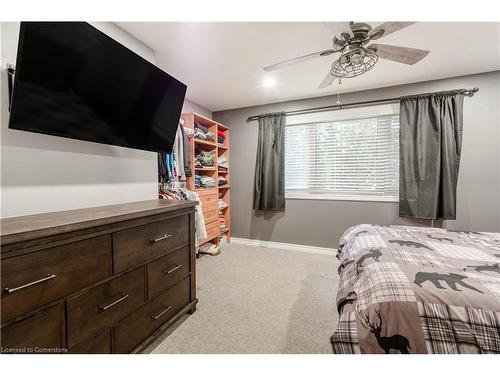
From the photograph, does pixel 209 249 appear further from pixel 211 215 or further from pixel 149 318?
pixel 149 318

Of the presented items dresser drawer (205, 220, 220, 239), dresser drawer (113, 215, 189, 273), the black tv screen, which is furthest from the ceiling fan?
dresser drawer (205, 220, 220, 239)

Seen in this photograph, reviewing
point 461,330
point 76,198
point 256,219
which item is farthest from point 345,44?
point 256,219

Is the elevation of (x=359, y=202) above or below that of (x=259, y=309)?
above

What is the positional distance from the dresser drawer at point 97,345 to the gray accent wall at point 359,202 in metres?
2.67

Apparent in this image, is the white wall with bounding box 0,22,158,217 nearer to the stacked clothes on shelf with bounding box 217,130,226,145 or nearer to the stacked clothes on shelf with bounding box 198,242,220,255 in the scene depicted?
the stacked clothes on shelf with bounding box 198,242,220,255

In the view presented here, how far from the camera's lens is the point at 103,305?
106cm

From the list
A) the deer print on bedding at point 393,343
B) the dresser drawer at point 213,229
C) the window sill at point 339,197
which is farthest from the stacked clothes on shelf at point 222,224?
the deer print on bedding at point 393,343

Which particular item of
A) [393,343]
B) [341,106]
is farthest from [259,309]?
[341,106]

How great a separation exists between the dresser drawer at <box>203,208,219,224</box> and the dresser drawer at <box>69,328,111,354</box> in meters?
1.98

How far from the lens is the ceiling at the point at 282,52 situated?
5.57 ft

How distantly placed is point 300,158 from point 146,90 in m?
2.40

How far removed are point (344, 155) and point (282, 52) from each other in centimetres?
172

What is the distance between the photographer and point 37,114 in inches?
42.6
